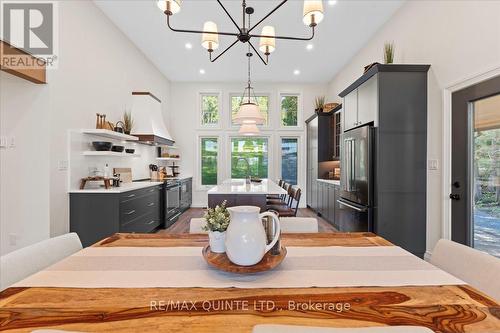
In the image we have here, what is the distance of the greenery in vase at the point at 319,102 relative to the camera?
6542 mm

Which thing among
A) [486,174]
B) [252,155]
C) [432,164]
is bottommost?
[486,174]

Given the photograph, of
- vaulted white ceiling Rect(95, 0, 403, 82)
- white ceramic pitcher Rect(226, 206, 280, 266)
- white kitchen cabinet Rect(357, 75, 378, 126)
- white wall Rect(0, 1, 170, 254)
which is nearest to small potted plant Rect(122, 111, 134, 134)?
white wall Rect(0, 1, 170, 254)

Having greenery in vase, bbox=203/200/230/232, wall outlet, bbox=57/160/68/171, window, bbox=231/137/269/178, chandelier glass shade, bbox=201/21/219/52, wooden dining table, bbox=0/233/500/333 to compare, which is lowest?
wooden dining table, bbox=0/233/500/333

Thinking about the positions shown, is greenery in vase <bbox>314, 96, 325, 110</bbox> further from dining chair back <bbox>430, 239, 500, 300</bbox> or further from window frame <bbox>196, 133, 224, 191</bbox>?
dining chair back <bbox>430, 239, 500, 300</bbox>

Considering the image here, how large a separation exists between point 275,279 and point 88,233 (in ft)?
10.5

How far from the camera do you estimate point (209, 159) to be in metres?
7.46

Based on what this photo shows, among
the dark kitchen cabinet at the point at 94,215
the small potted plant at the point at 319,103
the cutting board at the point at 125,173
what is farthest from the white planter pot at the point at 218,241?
the small potted plant at the point at 319,103

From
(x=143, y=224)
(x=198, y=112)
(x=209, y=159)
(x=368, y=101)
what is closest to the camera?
(x=368, y=101)

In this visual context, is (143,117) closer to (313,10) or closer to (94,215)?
(94,215)

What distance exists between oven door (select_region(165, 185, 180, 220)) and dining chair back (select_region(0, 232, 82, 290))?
3.78 meters

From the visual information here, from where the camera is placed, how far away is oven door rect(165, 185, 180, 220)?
5180 millimetres

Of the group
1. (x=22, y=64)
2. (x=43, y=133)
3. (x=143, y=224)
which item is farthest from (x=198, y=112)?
(x=22, y=64)

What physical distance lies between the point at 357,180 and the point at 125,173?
378 centimetres

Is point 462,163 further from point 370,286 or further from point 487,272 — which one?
point 370,286
